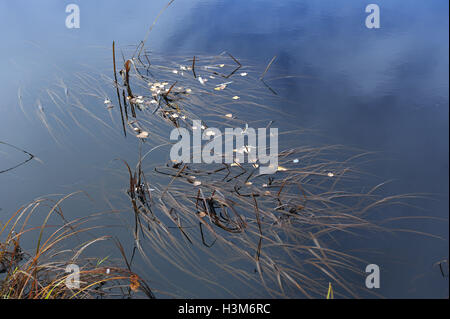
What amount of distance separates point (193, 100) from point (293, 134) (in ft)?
2.74

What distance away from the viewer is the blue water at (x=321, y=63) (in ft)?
6.33

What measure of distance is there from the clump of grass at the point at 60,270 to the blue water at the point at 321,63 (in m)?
0.34

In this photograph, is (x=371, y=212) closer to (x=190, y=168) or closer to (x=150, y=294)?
(x=190, y=168)

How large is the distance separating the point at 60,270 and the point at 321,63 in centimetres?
257

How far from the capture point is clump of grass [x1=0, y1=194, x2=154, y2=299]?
1.42 meters

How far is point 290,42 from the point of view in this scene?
3.35 metres

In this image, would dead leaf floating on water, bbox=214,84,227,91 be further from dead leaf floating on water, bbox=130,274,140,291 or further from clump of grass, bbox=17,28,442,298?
dead leaf floating on water, bbox=130,274,140,291

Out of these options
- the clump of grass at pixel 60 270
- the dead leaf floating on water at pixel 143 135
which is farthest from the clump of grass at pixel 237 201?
the clump of grass at pixel 60 270

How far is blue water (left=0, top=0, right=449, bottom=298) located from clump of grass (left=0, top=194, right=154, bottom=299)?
13.6 inches

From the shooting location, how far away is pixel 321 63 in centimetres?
306

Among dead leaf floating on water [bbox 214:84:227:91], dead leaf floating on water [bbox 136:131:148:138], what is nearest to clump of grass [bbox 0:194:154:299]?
dead leaf floating on water [bbox 136:131:148:138]

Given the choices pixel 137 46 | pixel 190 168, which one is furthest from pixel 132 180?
pixel 137 46

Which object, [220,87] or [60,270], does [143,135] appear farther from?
[60,270]

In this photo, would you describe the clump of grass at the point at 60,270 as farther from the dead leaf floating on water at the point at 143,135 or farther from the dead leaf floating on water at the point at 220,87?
the dead leaf floating on water at the point at 220,87
